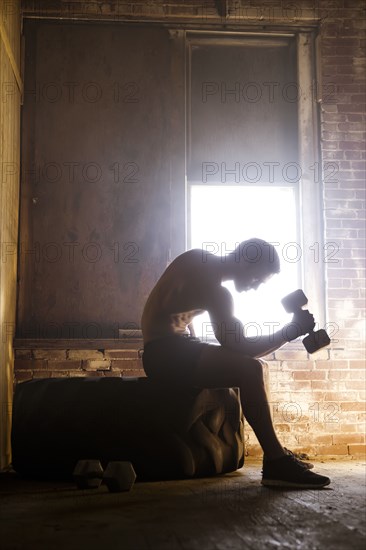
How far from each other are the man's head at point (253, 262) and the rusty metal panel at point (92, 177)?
1904 millimetres

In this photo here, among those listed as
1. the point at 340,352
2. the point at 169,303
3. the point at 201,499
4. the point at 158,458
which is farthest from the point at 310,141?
the point at 201,499

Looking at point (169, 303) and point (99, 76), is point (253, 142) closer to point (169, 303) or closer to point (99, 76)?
point (99, 76)

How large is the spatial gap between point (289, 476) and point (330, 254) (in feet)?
8.48

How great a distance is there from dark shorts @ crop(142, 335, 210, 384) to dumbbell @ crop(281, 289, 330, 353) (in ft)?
1.66

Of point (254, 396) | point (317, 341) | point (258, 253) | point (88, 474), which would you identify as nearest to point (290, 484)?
point (254, 396)

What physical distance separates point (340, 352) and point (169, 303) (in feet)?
7.03

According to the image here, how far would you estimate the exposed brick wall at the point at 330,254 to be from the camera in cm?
550

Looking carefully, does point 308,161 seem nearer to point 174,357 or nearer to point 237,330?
point 237,330

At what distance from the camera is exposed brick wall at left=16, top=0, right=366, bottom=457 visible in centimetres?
550

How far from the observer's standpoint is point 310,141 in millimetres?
5938

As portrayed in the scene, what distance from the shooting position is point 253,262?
12.7 feet

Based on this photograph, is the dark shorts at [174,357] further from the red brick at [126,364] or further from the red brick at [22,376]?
the red brick at [22,376]

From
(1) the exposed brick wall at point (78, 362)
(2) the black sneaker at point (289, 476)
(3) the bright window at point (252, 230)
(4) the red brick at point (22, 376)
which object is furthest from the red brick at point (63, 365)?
(2) the black sneaker at point (289, 476)

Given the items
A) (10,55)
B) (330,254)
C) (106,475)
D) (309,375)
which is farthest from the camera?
(330,254)
